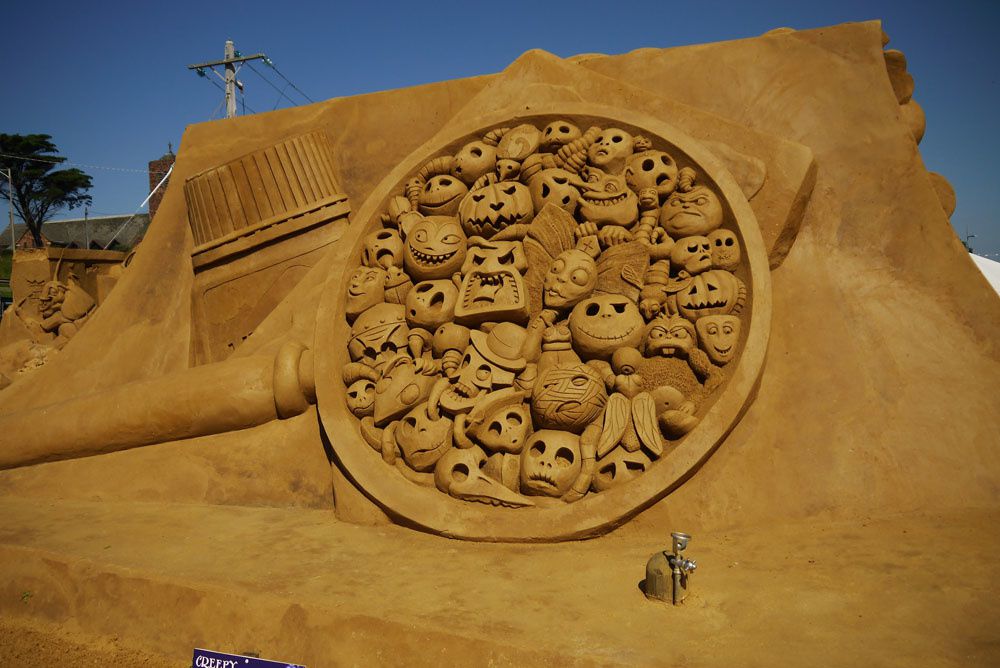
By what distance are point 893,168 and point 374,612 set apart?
366 centimetres

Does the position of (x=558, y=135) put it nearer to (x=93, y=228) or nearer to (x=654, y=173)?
(x=654, y=173)

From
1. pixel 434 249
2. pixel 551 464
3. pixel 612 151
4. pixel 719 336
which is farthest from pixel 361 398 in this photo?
pixel 612 151

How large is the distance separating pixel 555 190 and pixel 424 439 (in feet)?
5.26

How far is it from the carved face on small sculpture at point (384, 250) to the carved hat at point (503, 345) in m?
0.85

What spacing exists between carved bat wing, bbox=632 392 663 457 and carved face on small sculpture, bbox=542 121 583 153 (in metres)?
1.71

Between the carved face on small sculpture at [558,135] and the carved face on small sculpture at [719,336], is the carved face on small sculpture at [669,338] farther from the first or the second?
the carved face on small sculpture at [558,135]

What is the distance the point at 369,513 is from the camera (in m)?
3.45

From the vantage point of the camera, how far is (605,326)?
340 centimetres

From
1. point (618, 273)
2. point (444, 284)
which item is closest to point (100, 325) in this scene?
point (444, 284)

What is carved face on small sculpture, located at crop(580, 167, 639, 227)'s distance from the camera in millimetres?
3793

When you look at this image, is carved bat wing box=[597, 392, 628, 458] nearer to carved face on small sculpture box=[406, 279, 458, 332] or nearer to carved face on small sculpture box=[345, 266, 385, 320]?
carved face on small sculpture box=[406, 279, 458, 332]

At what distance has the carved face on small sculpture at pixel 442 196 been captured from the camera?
4.15 meters

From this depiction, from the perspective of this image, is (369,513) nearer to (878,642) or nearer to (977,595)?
(878,642)

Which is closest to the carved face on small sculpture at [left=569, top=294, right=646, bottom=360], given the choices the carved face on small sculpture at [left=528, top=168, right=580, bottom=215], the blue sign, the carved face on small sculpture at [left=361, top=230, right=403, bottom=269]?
the carved face on small sculpture at [left=528, top=168, right=580, bottom=215]
